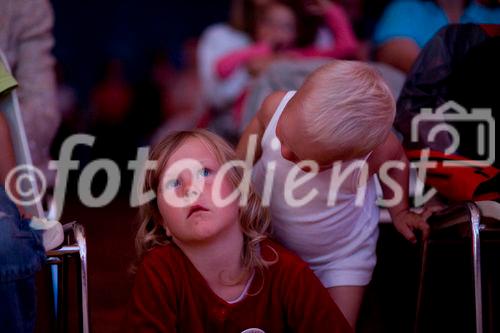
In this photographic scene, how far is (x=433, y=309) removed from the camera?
2.06 meters

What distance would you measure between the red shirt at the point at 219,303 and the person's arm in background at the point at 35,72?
0.53m

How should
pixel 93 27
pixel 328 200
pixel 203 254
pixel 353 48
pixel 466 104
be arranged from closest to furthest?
pixel 203 254 → pixel 328 200 → pixel 466 104 → pixel 353 48 → pixel 93 27

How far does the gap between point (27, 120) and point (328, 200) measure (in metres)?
0.73

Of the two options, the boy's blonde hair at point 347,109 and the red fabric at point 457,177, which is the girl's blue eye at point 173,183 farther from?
the red fabric at point 457,177

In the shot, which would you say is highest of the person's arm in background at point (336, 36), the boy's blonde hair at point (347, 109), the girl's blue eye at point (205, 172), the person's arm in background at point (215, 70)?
the boy's blonde hair at point (347, 109)

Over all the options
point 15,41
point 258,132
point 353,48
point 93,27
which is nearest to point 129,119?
point 93,27

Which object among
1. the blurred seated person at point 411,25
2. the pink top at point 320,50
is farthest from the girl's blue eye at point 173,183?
the pink top at point 320,50

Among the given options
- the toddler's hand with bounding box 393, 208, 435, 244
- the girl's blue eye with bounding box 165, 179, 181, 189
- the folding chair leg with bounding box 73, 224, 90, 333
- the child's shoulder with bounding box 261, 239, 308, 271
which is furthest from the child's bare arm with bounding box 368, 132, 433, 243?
the folding chair leg with bounding box 73, 224, 90, 333

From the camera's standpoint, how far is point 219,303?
4.42ft

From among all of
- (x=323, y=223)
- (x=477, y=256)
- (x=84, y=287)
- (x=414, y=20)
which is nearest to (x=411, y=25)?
(x=414, y=20)

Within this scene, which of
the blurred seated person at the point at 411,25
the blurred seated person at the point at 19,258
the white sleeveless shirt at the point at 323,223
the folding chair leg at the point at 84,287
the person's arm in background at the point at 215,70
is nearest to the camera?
the blurred seated person at the point at 19,258

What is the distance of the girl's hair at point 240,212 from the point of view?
55.1 inches

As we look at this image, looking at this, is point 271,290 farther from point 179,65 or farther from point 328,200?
point 179,65

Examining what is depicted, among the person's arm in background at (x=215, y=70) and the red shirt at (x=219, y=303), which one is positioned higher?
the red shirt at (x=219, y=303)
